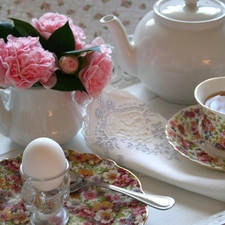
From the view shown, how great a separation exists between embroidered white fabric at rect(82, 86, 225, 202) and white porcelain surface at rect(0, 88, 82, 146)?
0.16 ft

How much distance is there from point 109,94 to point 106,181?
23 cm

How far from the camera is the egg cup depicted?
602 mm

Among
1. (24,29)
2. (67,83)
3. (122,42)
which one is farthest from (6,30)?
(122,42)

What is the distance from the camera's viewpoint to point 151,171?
2.38 ft

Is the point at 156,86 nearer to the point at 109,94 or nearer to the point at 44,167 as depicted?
the point at 109,94

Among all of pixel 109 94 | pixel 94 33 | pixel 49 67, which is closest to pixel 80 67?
pixel 49 67

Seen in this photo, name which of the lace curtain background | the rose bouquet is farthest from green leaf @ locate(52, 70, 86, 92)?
the lace curtain background

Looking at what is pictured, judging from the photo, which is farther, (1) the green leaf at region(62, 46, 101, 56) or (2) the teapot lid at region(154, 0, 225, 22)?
(2) the teapot lid at region(154, 0, 225, 22)

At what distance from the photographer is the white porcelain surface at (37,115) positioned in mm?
735

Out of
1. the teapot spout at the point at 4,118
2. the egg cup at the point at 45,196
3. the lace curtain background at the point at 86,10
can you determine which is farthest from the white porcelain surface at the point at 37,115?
the lace curtain background at the point at 86,10

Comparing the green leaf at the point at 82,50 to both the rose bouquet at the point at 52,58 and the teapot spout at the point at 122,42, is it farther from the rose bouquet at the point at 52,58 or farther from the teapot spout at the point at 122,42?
the teapot spout at the point at 122,42

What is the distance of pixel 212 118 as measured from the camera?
0.73m

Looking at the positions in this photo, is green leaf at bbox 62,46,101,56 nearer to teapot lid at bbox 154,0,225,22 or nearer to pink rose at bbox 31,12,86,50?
pink rose at bbox 31,12,86,50

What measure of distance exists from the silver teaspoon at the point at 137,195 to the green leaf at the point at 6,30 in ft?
0.81
